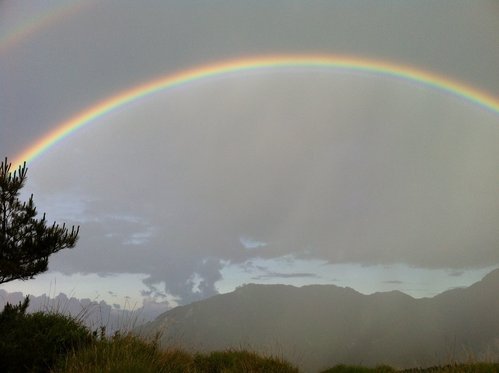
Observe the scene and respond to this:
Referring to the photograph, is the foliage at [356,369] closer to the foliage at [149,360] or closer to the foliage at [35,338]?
the foliage at [149,360]

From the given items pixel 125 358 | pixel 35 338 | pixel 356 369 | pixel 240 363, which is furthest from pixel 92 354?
pixel 356 369

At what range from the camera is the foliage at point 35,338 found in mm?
10555

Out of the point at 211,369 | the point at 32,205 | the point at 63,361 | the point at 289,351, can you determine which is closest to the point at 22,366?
the point at 63,361

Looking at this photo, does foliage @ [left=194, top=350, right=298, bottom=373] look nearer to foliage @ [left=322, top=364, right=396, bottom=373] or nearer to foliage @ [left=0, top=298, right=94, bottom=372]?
foliage @ [left=322, top=364, right=396, bottom=373]

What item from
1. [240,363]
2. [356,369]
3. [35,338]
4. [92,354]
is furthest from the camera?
[356,369]

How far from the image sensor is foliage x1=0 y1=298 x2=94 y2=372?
10.6m

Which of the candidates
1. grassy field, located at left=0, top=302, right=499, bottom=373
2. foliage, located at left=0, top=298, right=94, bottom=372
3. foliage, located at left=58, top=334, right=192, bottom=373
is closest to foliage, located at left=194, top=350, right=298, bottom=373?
grassy field, located at left=0, top=302, right=499, bottom=373

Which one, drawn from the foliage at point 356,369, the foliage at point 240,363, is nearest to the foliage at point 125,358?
the foliage at point 240,363

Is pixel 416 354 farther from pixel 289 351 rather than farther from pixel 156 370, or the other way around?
pixel 156 370

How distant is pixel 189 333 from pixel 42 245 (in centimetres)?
619

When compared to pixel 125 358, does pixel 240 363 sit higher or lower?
lower

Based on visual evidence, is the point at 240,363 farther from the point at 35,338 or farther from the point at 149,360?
the point at 35,338

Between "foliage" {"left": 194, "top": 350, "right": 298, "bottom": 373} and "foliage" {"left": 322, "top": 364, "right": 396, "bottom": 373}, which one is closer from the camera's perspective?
"foliage" {"left": 194, "top": 350, "right": 298, "bottom": 373}

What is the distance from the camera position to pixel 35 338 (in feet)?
38.1
